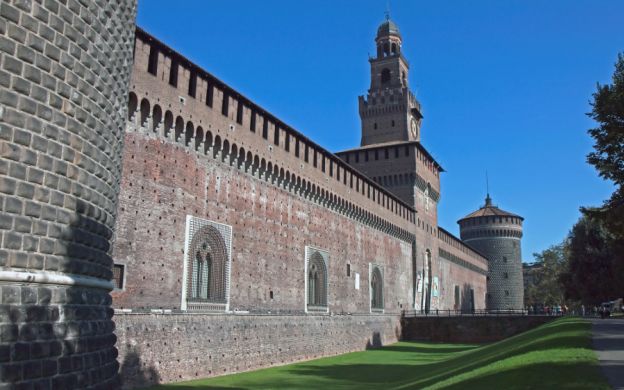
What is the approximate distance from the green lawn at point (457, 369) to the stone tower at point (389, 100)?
17.5 m

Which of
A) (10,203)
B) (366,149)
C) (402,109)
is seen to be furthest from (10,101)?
(402,109)

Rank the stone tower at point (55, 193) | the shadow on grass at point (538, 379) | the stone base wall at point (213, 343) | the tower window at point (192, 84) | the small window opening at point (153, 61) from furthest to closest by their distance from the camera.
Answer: the tower window at point (192, 84) < the small window opening at point (153, 61) < the stone base wall at point (213, 343) < the shadow on grass at point (538, 379) < the stone tower at point (55, 193)

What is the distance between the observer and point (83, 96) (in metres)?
6.55

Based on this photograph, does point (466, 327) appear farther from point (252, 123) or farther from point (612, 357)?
point (612, 357)

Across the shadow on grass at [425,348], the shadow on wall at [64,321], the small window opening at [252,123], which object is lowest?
the shadow on grass at [425,348]

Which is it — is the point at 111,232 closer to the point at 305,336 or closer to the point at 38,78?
the point at 38,78

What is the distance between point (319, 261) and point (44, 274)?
1933 cm

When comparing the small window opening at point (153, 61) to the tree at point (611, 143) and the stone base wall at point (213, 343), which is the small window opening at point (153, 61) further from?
the tree at point (611, 143)

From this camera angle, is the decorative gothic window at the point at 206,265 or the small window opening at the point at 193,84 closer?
the decorative gothic window at the point at 206,265

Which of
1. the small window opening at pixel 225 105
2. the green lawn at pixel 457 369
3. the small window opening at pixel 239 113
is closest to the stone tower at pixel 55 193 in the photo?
the green lawn at pixel 457 369

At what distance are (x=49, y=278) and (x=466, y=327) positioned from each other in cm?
3080

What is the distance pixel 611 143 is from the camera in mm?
14164

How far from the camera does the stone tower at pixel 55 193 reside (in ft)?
17.6

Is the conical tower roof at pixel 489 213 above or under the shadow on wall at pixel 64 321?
above
